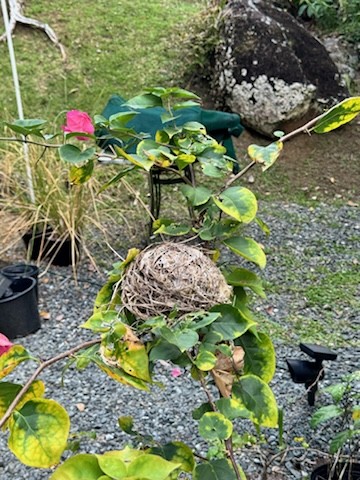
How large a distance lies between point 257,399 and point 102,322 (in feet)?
0.95

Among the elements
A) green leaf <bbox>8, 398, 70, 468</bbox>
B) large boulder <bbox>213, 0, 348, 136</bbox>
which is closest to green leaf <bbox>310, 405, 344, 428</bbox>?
green leaf <bbox>8, 398, 70, 468</bbox>

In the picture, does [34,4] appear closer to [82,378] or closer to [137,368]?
[82,378]

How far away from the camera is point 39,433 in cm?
84

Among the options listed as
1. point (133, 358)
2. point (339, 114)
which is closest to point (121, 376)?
point (133, 358)

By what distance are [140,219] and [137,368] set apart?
328 cm

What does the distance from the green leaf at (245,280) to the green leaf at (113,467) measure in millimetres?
492

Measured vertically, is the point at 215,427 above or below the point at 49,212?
above

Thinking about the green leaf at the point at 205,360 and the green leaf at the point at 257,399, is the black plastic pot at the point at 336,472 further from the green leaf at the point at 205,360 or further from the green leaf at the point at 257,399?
the green leaf at the point at 205,360

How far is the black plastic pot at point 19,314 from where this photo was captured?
2.97 meters

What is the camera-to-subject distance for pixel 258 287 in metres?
1.21

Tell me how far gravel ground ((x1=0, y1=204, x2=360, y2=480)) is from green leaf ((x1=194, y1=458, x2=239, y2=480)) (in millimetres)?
748

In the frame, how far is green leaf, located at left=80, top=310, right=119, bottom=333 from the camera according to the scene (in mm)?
1002

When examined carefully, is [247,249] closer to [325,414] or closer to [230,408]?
[230,408]

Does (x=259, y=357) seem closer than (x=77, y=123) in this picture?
Yes
